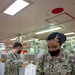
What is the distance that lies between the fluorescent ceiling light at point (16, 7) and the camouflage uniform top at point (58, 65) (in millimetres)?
1767

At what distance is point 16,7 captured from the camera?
3215mm

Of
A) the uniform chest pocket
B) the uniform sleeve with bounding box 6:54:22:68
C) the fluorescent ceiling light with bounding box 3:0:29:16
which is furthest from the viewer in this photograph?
the uniform sleeve with bounding box 6:54:22:68

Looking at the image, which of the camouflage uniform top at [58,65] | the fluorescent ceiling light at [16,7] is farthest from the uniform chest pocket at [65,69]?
the fluorescent ceiling light at [16,7]

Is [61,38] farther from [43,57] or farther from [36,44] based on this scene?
[36,44]

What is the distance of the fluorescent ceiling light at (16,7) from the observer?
2941mm

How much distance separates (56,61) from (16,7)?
2140 mm

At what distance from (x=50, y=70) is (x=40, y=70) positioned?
151mm

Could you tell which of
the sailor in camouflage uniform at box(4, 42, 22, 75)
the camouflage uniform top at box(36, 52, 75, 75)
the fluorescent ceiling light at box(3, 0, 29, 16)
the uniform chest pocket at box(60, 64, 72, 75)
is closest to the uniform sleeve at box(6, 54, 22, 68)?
the sailor in camouflage uniform at box(4, 42, 22, 75)

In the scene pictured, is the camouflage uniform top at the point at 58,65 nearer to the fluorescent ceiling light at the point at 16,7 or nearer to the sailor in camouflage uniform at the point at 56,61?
the sailor in camouflage uniform at the point at 56,61

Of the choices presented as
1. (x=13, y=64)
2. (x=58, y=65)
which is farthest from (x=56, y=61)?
(x=13, y=64)

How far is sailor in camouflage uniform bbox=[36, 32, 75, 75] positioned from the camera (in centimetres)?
145

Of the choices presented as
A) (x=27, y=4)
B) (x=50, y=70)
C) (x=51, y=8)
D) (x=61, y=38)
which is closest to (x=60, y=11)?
(x=51, y=8)

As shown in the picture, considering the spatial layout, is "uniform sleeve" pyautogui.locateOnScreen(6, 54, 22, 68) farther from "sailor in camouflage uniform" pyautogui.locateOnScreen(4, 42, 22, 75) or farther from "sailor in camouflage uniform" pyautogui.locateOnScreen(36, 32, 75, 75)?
"sailor in camouflage uniform" pyautogui.locateOnScreen(36, 32, 75, 75)

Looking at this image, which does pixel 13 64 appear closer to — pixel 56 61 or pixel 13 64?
pixel 13 64
